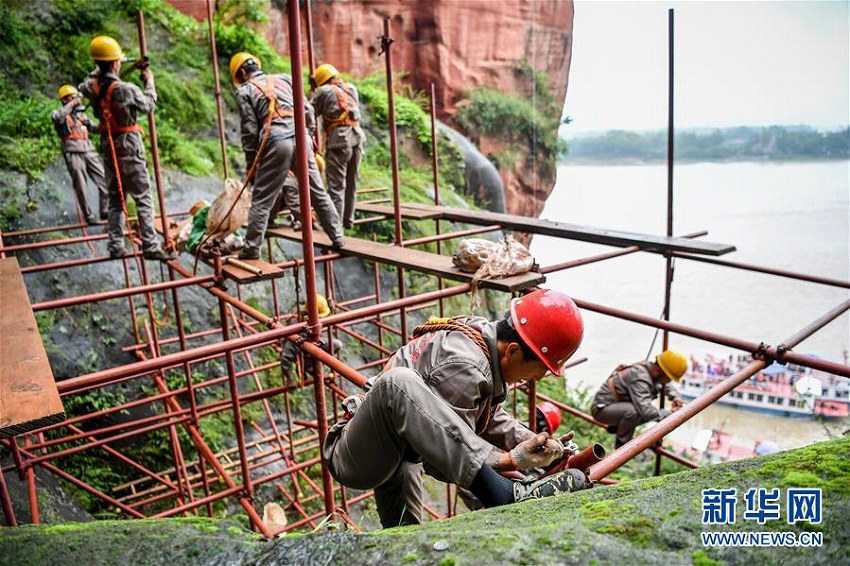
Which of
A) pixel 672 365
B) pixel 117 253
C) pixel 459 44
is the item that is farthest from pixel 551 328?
A: pixel 459 44

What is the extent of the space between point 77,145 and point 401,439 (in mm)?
7606

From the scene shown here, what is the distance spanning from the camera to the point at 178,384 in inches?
304

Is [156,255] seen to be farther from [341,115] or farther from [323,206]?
[341,115]

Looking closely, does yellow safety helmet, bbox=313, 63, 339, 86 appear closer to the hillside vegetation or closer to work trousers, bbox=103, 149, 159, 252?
work trousers, bbox=103, 149, 159, 252

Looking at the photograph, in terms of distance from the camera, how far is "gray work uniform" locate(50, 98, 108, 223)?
305 inches

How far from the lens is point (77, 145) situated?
7.92 meters

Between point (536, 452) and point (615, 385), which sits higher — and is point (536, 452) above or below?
above

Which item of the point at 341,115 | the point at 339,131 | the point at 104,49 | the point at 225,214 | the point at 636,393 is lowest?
the point at 636,393

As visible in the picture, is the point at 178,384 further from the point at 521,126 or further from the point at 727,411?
the point at 727,411

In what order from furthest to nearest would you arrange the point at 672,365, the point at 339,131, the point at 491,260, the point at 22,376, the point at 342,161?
the point at 342,161, the point at 339,131, the point at 672,365, the point at 491,260, the point at 22,376

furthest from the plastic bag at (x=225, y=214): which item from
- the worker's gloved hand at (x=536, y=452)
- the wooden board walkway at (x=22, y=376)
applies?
the worker's gloved hand at (x=536, y=452)

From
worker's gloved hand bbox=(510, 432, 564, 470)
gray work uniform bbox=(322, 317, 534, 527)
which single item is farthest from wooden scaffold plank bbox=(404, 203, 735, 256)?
worker's gloved hand bbox=(510, 432, 564, 470)

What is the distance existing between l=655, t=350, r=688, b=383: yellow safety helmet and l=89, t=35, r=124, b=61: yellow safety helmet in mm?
5602

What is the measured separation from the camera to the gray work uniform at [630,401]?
5.74 m
